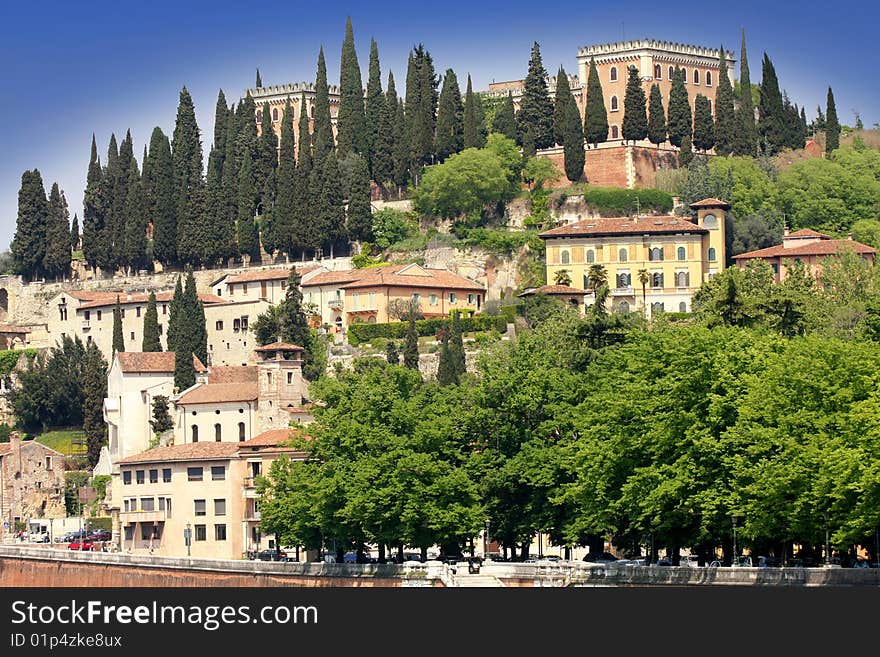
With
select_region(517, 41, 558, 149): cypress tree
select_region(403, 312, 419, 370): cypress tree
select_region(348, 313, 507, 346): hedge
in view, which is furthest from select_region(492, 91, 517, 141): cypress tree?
select_region(403, 312, 419, 370): cypress tree

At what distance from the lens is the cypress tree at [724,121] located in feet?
418

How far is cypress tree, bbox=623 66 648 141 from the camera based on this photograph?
127 metres

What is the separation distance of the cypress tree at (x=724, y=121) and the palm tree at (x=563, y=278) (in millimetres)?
17071

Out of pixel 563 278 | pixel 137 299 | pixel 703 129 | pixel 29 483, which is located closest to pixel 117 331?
pixel 137 299

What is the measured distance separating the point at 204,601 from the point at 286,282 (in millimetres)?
52075

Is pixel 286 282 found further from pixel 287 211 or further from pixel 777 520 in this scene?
pixel 777 520

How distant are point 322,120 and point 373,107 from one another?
3094 mm

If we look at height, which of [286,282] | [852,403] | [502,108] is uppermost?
[502,108]

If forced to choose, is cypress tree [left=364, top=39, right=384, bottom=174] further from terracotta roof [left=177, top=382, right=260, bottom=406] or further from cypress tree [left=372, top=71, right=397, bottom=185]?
terracotta roof [left=177, top=382, right=260, bottom=406]

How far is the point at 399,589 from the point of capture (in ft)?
227

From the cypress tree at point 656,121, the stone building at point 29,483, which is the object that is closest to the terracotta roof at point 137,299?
the stone building at point 29,483

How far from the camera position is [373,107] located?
13112 centimetres

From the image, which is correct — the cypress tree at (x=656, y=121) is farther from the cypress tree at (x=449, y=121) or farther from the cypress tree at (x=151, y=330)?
the cypress tree at (x=151, y=330)

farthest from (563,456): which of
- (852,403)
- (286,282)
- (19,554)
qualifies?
(286,282)
